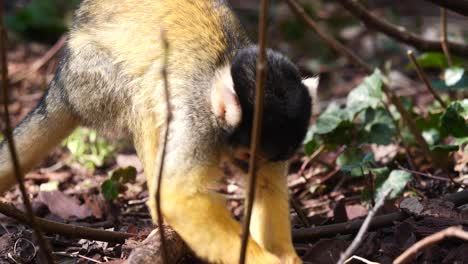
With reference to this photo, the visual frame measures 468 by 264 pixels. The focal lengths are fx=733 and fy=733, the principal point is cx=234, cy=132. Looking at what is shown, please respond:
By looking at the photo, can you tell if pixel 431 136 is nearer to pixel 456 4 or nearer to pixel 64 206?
pixel 456 4

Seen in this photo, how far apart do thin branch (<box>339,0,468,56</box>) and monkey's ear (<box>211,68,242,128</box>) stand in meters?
0.91

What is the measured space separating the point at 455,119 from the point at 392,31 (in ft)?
2.36

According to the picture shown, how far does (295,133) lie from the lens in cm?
302

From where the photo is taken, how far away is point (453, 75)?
170 inches

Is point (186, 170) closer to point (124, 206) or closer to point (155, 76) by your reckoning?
point (155, 76)

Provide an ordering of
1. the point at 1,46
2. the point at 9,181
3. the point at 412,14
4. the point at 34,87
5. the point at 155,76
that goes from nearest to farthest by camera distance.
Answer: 1. the point at 1,46
2. the point at 155,76
3. the point at 9,181
4. the point at 34,87
5. the point at 412,14

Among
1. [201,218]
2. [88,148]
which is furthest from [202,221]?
[88,148]

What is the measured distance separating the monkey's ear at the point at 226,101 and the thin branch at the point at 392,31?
2.98 feet

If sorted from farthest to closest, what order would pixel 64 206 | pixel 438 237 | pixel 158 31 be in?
pixel 64 206 < pixel 158 31 < pixel 438 237

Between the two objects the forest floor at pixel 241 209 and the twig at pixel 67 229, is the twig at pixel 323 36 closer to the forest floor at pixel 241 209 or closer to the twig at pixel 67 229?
the forest floor at pixel 241 209

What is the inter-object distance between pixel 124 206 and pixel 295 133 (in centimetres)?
158

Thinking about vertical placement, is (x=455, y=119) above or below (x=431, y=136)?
above

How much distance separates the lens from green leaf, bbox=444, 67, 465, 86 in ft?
14.1

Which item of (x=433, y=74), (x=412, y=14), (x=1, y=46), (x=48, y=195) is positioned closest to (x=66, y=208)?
(x=48, y=195)
